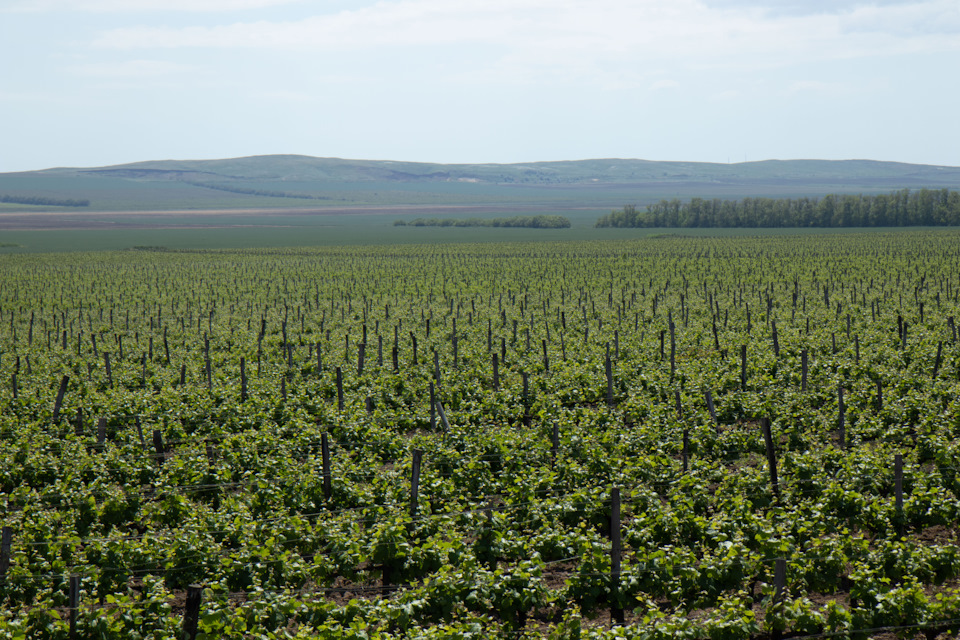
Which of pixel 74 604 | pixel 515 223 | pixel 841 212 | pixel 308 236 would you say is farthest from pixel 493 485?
pixel 515 223

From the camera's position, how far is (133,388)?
2111 cm

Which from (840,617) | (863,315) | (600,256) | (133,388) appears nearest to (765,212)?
(600,256)

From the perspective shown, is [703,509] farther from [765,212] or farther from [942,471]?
[765,212]

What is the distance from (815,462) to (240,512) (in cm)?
827

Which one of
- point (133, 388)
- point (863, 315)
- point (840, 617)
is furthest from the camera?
point (863, 315)

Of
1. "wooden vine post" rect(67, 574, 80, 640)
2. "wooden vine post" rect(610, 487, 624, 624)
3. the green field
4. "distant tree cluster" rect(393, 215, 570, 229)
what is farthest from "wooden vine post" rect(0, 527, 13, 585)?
"distant tree cluster" rect(393, 215, 570, 229)

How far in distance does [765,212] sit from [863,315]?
101m

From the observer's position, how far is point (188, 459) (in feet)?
44.5

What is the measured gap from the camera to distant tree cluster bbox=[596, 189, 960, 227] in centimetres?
11775

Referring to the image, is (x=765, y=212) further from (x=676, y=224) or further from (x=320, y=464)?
(x=320, y=464)

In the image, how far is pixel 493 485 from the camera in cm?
1227

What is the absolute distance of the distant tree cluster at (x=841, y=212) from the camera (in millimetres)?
117750

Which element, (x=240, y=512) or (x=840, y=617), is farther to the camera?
(x=240, y=512)

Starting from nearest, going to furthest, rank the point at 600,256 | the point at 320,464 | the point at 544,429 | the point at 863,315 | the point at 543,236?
the point at 320,464 → the point at 544,429 → the point at 863,315 → the point at 600,256 → the point at 543,236
